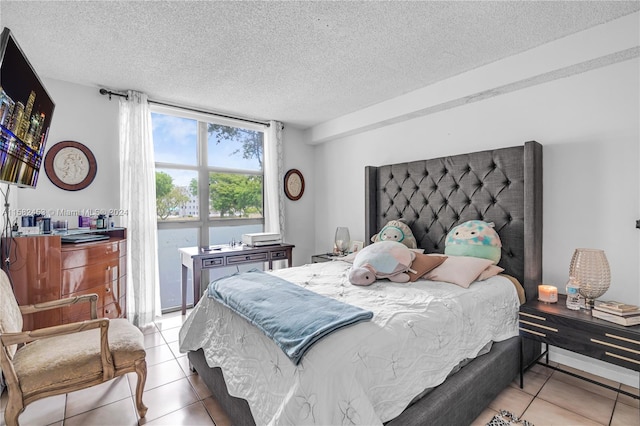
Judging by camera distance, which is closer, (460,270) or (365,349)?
(365,349)

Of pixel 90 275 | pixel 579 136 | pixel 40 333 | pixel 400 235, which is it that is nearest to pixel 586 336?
pixel 579 136

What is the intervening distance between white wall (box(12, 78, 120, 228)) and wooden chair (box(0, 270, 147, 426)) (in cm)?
136

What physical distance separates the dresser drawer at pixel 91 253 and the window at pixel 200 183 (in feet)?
2.78

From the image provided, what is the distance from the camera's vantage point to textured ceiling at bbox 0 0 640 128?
74.8 inches

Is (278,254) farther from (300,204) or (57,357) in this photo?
(57,357)

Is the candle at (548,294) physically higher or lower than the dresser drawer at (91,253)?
lower

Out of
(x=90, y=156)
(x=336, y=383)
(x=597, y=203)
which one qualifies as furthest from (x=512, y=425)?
(x=90, y=156)

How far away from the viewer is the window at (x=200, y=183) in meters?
3.70

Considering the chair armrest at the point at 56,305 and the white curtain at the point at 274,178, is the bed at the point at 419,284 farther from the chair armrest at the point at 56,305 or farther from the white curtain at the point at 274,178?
the white curtain at the point at 274,178

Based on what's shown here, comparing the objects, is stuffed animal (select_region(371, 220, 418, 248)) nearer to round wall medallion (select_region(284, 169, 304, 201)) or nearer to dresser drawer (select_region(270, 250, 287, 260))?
dresser drawer (select_region(270, 250, 287, 260))

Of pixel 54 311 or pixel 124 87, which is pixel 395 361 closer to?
pixel 54 311

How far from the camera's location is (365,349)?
50.0 inches

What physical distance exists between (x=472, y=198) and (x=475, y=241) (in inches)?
18.7

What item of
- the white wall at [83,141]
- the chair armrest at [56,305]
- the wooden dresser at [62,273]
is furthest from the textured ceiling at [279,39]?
the chair armrest at [56,305]
